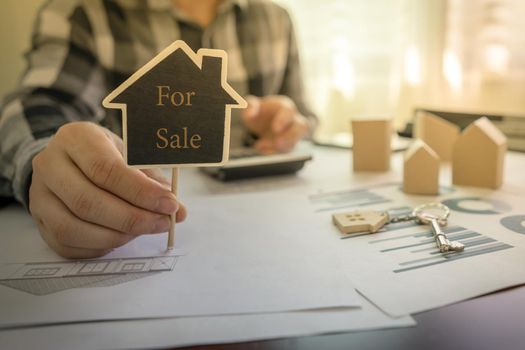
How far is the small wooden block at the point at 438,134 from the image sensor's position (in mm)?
778

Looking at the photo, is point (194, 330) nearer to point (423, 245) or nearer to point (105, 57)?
point (423, 245)

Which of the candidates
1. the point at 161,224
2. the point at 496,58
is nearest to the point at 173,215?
the point at 161,224

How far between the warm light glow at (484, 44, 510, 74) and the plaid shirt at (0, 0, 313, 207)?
1.56ft

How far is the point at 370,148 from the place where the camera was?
2.50ft

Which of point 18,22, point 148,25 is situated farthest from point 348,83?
point 18,22

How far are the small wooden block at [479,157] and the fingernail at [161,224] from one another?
17.3 inches

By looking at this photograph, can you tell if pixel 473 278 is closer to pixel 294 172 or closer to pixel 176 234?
pixel 176 234

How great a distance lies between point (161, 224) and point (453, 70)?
3.40ft

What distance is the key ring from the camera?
487mm

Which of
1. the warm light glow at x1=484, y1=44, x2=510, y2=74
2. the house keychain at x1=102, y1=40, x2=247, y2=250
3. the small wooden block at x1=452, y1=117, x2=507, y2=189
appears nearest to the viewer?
the house keychain at x1=102, y1=40, x2=247, y2=250

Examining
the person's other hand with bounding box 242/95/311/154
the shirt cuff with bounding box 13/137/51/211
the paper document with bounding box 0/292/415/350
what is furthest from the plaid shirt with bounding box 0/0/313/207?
the paper document with bounding box 0/292/415/350

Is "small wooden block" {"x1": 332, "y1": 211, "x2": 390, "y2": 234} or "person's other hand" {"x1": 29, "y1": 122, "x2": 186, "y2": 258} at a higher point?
"person's other hand" {"x1": 29, "y1": 122, "x2": 186, "y2": 258}

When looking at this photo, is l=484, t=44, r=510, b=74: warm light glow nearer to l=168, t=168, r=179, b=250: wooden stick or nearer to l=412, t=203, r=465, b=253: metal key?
l=412, t=203, r=465, b=253: metal key

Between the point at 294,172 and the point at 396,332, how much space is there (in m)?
0.48
